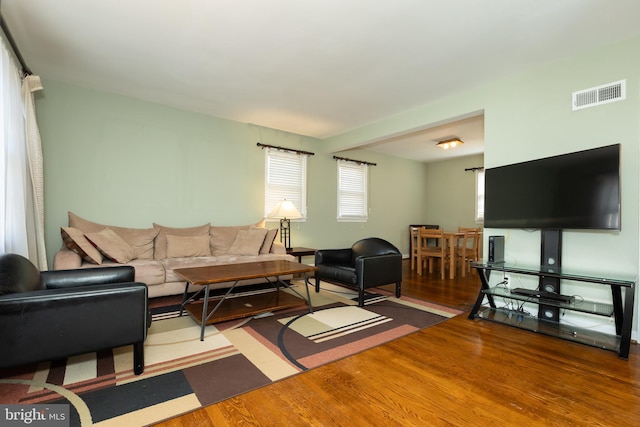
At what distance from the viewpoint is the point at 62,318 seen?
62.4 inches

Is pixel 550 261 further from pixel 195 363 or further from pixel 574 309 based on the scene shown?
pixel 195 363

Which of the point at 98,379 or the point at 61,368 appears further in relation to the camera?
the point at 61,368

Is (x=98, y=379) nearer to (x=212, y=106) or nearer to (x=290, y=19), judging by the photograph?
(x=290, y=19)

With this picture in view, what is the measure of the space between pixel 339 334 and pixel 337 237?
3.57 m

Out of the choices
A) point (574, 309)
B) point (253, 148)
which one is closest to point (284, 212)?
point (253, 148)

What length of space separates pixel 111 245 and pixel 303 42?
289 centimetres

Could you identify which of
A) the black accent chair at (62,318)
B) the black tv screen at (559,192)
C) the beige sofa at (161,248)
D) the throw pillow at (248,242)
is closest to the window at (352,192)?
the beige sofa at (161,248)

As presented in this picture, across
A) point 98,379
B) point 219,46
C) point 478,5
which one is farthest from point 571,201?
point 98,379

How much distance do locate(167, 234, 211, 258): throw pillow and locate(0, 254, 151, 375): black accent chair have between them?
1.91m

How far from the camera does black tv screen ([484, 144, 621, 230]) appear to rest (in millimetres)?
2422

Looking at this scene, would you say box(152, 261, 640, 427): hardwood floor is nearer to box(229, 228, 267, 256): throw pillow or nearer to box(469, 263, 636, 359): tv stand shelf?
box(469, 263, 636, 359): tv stand shelf

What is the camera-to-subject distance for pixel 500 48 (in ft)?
8.82

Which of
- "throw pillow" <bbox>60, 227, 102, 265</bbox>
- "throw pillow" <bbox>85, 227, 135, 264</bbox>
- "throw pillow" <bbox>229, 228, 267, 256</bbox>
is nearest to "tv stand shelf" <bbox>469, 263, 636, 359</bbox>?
"throw pillow" <bbox>229, 228, 267, 256</bbox>

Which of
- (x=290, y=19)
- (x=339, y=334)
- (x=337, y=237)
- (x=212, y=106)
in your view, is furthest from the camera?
(x=337, y=237)
